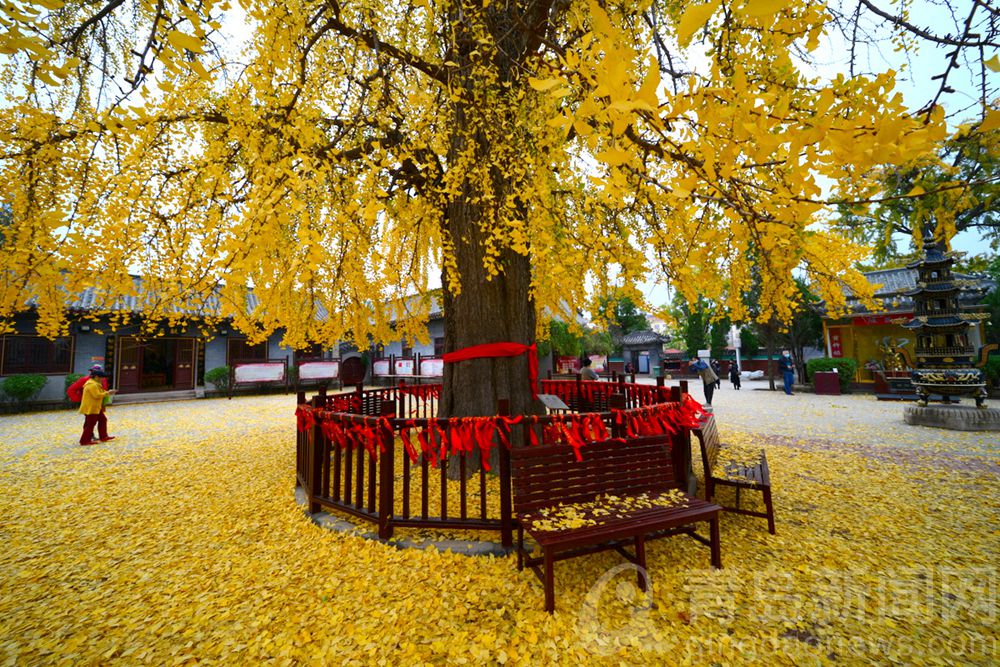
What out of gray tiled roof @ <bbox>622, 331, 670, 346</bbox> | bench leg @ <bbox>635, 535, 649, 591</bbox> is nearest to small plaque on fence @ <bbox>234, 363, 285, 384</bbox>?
bench leg @ <bbox>635, 535, 649, 591</bbox>

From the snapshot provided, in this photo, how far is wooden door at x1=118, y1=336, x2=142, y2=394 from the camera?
15102 millimetres

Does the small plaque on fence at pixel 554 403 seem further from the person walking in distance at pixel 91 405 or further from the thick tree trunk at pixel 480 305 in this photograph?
the person walking in distance at pixel 91 405

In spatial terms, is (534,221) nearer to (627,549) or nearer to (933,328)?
(627,549)

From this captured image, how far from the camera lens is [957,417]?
759cm

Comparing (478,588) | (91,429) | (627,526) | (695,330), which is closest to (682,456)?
(627,526)

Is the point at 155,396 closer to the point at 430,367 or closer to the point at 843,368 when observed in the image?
the point at 430,367

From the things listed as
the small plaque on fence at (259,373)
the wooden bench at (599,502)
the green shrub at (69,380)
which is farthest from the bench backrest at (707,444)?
the green shrub at (69,380)

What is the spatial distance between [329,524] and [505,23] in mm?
5886

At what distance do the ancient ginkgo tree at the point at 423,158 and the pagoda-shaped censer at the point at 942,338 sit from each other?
4421mm

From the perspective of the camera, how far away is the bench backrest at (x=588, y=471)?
278 centimetres

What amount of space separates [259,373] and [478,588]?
16.7 metres

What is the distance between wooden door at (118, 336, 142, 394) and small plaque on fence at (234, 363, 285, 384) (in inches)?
153

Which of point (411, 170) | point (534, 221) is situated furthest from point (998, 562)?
point (411, 170)

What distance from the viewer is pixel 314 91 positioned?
164 inches
